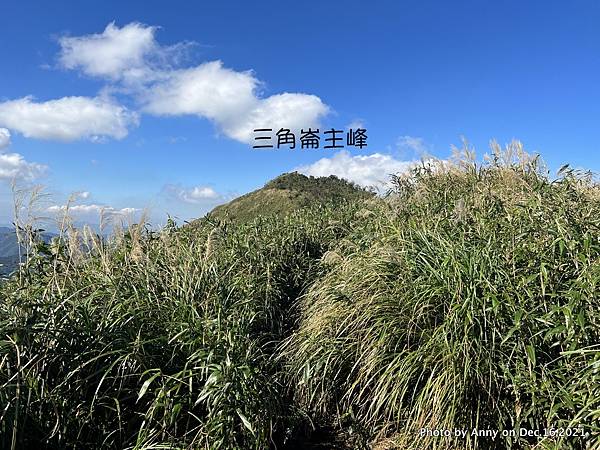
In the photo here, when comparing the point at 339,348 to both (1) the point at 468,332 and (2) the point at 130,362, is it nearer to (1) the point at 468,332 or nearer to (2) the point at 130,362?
(1) the point at 468,332

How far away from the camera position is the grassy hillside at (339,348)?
2.36 metres

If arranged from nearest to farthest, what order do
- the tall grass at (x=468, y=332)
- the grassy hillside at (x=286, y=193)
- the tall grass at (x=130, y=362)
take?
the tall grass at (x=130, y=362)
the tall grass at (x=468, y=332)
the grassy hillside at (x=286, y=193)

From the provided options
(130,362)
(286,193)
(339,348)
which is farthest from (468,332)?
(286,193)

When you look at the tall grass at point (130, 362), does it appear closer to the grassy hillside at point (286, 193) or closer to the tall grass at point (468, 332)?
the tall grass at point (468, 332)

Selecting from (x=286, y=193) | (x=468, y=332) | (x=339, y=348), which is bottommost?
(x=339, y=348)

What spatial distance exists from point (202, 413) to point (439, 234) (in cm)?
230

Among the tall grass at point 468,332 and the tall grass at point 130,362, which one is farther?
the tall grass at point 468,332

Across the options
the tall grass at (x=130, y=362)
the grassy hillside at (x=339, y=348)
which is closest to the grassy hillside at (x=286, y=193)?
the grassy hillside at (x=339, y=348)

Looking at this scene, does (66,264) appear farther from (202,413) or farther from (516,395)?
(516,395)

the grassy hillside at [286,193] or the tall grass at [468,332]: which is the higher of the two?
the grassy hillside at [286,193]

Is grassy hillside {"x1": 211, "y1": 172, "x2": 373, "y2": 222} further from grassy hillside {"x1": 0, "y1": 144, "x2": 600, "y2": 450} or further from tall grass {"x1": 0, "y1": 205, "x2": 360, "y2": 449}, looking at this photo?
tall grass {"x1": 0, "y1": 205, "x2": 360, "y2": 449}

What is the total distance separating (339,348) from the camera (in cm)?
325

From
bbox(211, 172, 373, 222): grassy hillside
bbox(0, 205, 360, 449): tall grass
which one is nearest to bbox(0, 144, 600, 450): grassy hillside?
bbox(0, 205, 360, 449): tall grass

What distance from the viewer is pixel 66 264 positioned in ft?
10.7
